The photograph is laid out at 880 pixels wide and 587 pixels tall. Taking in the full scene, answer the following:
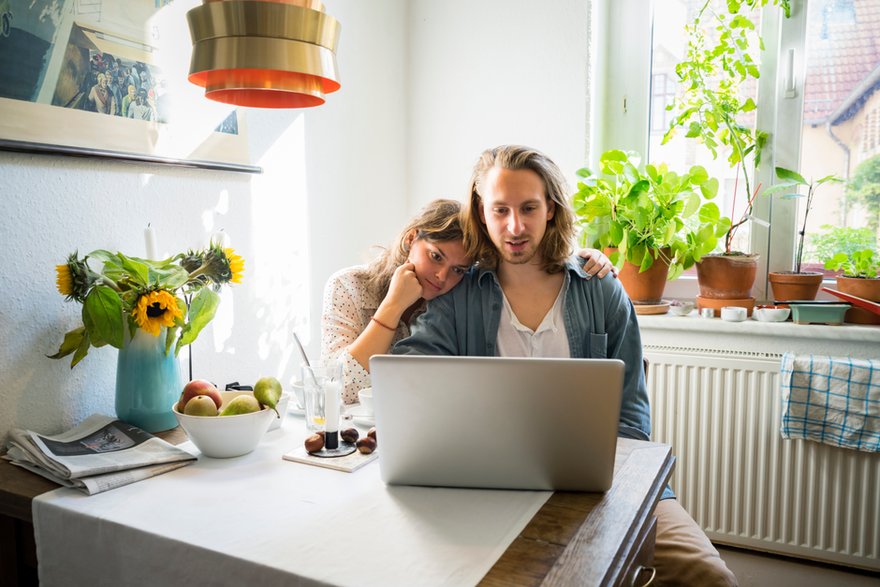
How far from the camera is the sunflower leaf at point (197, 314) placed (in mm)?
1424

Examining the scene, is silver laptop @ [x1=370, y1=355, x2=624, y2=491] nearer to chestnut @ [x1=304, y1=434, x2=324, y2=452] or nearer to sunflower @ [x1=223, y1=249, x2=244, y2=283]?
chestnut @ [x1=304, y1=434, x2=324, y2=452]

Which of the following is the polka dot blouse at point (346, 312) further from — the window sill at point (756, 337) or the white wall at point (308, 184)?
the window sill at point (756, 337)

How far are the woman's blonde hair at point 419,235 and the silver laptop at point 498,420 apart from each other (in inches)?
29.8

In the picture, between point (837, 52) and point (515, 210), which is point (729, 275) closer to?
point (837, 52)

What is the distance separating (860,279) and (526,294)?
1270mm

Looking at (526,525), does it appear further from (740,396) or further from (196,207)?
(740,396)

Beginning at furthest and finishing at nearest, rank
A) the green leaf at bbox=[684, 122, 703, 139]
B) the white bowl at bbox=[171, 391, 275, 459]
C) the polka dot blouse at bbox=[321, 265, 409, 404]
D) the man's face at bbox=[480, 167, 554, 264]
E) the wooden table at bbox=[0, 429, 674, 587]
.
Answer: the green leaf at bbox=[684, 122, 703, 139] → the polka dot blouse at bbox=[321, 265, 409, 404] → the man's face at bbox=[480, 167, 554, 264] → the white bowl at bbox=[171, 391, 275, 459] → the wooden table at bbox=[0, 429, 674, 587]

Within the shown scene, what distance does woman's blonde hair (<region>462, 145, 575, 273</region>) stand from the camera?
158 centimetres

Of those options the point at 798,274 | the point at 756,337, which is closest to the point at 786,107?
the point at 798,274

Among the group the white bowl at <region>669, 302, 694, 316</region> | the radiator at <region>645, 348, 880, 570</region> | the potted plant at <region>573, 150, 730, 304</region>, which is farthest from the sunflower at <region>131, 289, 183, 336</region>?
the white bowl at <region>669, 302, 694, 316</region>

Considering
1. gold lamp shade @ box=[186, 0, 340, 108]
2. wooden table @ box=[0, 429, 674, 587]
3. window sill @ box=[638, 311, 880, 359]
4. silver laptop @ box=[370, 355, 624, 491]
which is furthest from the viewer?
window sill @ box=[638, 311, 880, 359]

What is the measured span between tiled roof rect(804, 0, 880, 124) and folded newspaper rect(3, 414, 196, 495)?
2349mm

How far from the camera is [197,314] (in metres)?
1.43

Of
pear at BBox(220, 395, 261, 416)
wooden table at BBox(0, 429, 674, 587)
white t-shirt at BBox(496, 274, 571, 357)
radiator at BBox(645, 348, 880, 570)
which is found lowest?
radiator at BBox(645, 348, 880, 570)
